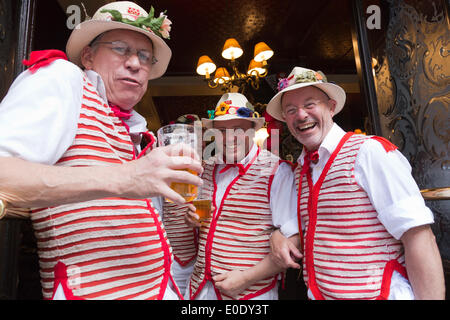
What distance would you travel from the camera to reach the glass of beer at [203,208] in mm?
1951

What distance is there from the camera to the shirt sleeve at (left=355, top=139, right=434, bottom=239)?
1.37 metres

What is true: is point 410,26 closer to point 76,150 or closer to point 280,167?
point 280,167

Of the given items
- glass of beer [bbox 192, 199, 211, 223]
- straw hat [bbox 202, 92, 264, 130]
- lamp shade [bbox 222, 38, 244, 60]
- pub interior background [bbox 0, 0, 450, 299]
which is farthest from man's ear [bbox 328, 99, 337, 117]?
lamp shade [bbox 222, 38, 244, 60]

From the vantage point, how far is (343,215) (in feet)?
5.09

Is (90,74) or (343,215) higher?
(90,74)

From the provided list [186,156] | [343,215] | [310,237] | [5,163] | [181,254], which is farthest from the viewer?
[181,254]

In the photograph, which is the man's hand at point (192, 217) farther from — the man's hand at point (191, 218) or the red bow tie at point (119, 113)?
the red bow tie at point (119, 113)

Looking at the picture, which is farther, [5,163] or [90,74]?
[90,74]

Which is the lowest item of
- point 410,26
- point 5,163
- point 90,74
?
point 5,163

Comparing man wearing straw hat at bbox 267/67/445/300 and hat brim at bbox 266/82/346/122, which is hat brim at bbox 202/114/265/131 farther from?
man wearing straw hat at bbox 267/67/445/300

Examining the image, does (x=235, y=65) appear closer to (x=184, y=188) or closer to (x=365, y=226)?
(x=365, y=226)

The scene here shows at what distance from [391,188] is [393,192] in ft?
0.07
